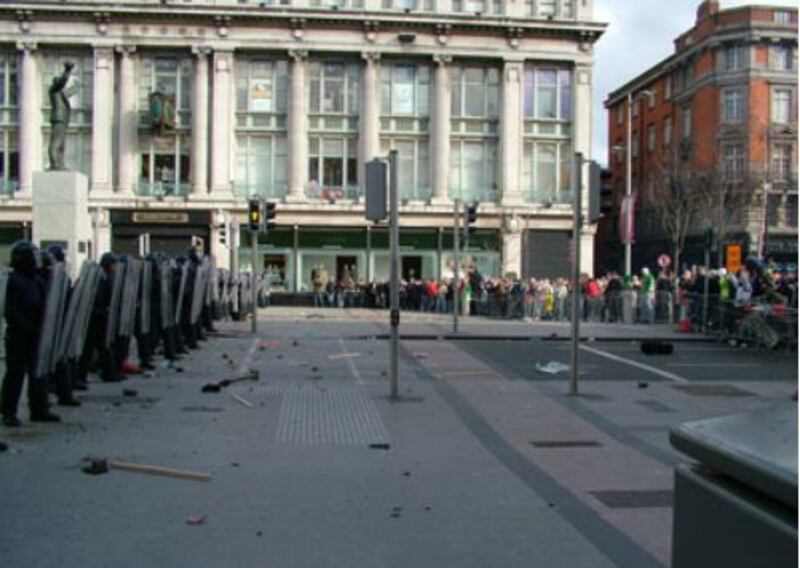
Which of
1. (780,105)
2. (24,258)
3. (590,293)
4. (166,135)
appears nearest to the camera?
(24,258)

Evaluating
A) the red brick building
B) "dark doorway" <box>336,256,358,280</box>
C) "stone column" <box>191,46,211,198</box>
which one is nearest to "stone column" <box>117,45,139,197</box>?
"stone column" <box>191,46,211,198</box>

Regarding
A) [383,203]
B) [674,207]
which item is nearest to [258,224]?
[383,203]

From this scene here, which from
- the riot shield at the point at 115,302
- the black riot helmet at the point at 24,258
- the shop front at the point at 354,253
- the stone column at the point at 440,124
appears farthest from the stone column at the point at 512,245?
the black riot helmet at the point at 24,258

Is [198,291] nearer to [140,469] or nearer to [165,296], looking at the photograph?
[165,296]

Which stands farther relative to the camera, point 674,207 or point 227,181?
point 674,207

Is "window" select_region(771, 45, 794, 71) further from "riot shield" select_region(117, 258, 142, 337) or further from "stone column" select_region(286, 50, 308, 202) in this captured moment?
"riot shield" select_region(117, 258, 142, 337)

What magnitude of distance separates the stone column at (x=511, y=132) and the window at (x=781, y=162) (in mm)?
19454

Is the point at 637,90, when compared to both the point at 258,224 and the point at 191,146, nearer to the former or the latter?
the point at 191,146

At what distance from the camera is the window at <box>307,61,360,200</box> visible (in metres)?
50.5

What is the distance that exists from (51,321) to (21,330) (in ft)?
1.02

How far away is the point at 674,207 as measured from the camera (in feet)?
200

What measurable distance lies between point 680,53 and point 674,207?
1548cm

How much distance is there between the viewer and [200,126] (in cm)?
4953

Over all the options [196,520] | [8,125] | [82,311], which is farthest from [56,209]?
[8,125]
